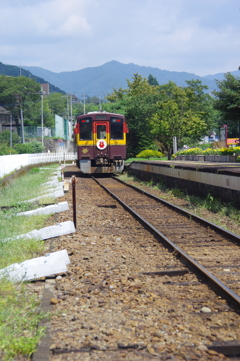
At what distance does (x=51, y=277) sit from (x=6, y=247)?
1.67 m

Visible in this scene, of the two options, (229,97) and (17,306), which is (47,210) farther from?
(229,97)

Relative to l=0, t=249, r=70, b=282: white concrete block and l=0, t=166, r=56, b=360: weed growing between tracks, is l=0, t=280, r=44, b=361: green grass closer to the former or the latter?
l=0, t=166, r=56, b=360: weed growing between tracks

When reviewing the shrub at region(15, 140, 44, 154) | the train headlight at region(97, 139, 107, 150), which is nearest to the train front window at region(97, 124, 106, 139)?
the train headlight at region(97, 139, 107, 150)

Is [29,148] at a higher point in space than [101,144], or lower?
lower

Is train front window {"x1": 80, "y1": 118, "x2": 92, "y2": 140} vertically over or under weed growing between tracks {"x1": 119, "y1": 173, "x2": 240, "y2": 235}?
over

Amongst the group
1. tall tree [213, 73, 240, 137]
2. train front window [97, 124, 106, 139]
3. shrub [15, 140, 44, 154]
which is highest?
tall tree [213, 73, 240, 137]

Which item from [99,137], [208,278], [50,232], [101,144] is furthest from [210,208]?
[99,137]

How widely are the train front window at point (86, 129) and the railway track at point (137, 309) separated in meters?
16.9

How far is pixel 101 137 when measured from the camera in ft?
81.7

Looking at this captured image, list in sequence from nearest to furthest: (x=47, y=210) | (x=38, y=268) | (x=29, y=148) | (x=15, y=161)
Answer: (x=38, y=268), (x=47, y=210), (x=15, y=161), (x=29, y=148)

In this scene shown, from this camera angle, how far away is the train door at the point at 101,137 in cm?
2473

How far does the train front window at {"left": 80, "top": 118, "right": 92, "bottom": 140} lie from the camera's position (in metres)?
24.7

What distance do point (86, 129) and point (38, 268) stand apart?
19.1 m

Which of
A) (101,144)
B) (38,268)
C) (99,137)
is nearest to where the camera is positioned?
(38,268)
